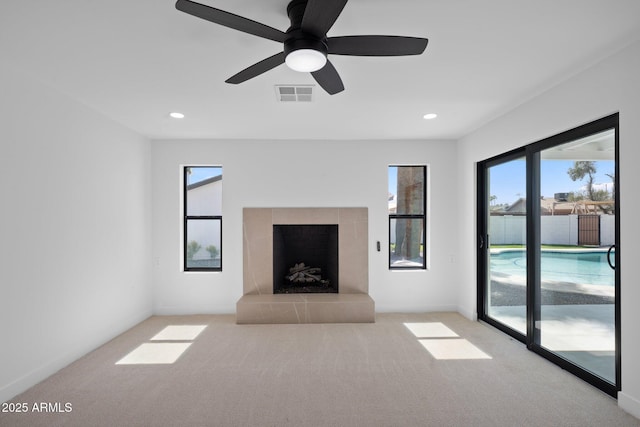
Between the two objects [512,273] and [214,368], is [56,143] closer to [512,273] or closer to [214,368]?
[214,368]

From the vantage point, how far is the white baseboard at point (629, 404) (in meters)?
2.14

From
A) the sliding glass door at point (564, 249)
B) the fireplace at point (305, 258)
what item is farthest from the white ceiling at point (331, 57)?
the fireplace at point (305, 258)

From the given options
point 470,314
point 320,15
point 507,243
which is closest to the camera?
point 320,15

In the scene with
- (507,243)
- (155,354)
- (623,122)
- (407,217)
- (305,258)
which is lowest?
(155,354)

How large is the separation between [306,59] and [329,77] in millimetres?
340

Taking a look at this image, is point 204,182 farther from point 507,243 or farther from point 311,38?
point 507,243

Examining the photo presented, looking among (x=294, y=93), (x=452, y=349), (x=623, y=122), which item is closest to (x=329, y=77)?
(x=294, y=93)

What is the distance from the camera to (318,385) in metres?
2.58

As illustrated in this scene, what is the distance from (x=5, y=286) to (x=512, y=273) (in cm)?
456

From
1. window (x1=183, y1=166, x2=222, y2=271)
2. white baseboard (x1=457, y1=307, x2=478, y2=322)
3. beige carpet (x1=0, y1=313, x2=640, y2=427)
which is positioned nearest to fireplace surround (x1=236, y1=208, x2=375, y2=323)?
window (x1=183, y1=166, x2=222, y2=271)

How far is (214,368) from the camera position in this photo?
9.48 ft

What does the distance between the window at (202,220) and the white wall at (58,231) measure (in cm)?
75

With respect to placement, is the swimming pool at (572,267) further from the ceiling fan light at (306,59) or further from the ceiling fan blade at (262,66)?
the ceiling fan blade at (262,66)

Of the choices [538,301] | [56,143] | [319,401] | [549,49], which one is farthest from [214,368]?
[549,49]
